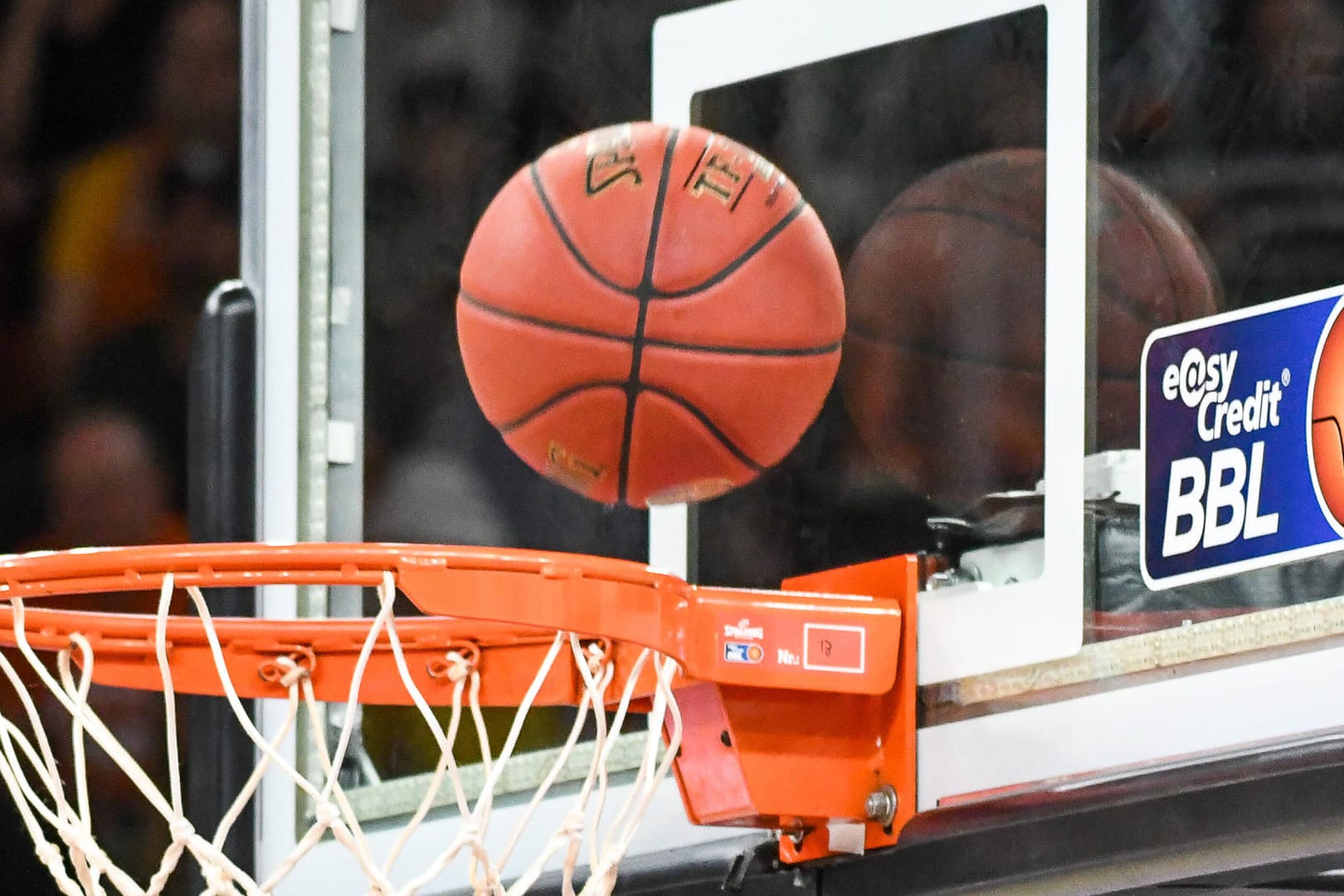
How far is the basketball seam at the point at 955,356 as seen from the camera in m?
1.39

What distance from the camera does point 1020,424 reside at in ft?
4.76

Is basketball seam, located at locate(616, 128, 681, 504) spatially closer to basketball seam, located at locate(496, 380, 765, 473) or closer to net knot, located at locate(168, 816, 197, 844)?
basketball seam, located at locate(496, 380, 765, 473)

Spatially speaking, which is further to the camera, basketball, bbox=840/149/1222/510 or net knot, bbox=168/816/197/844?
basketball, bbox=840/149/1222/510

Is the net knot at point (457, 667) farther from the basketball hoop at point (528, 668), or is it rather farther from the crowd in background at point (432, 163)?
the crowd in background at point (432, 163)

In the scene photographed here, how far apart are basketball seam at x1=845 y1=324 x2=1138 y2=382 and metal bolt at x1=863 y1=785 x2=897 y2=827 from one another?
1.07ft

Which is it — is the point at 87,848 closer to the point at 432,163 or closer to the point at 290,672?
the point at 290,672

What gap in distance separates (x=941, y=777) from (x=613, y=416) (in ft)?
1.18

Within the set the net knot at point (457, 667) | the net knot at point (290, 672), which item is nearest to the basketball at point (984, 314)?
the net knot at point (457, 667)

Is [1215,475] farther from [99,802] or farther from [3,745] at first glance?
[99,802]

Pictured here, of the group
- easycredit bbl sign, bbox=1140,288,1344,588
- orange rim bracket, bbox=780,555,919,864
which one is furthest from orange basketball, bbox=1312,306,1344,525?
orange rim bracket, bbox=780,555,919,864

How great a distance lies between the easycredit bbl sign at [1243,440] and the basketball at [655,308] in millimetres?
255

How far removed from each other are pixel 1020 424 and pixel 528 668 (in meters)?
0.41

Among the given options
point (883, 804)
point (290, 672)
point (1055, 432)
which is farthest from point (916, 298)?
point (290, 672)

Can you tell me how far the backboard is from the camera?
51.6 inches
